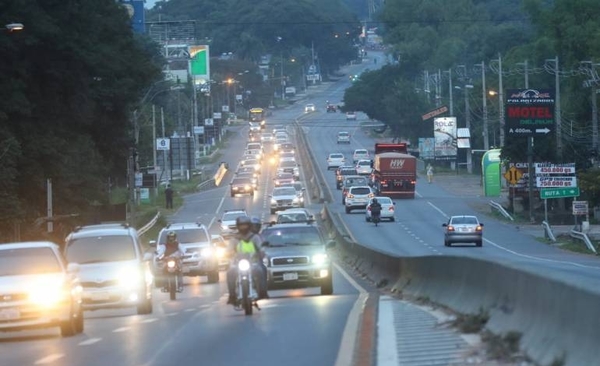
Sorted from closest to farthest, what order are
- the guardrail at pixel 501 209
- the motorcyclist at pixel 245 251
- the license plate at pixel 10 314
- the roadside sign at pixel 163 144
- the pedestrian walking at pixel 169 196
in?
1. the license plate at pixel 10 314
2. the motorcyclist at pixel 245 251
3. the guardrail at pixel 501 209
4. the pedestrian walking at pixel 169 196
5. the roadside sign at pixel 163 144

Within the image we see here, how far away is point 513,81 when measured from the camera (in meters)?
119

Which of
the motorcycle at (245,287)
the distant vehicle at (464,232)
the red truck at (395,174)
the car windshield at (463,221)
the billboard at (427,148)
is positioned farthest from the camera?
the billboard at (427,148)

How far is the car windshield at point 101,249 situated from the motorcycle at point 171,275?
4.05 metres

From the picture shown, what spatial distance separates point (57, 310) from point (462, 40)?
16111 cm

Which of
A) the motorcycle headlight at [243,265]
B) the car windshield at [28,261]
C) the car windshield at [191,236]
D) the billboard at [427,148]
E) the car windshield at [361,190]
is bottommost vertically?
the car windshield at [191,236]

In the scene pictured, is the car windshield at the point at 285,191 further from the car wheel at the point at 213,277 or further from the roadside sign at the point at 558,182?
the car wheel at the point at 213,277

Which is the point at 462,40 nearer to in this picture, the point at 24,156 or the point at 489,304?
the point at 24,156

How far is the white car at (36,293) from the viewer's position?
19.8 meters

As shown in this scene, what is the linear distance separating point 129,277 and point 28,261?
4.64 m

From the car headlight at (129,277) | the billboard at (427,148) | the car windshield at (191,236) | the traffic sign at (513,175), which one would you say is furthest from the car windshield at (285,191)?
the car headlight at (129,277)

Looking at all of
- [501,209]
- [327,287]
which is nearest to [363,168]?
[501,209]

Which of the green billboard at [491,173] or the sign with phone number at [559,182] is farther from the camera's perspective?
the green billboard at [491,173]

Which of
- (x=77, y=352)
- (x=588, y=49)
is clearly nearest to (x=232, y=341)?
(x=77, y=352)

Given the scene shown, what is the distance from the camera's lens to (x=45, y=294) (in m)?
20.0
